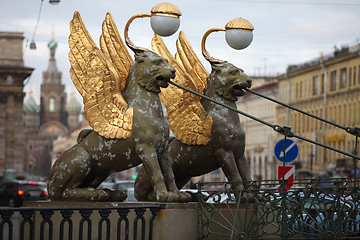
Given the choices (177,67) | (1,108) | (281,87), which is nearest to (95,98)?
(177,67)

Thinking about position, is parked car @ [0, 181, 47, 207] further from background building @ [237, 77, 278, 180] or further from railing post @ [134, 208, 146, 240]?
background building @ [237, 77, 278, 180]

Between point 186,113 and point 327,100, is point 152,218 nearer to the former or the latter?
point 186,113

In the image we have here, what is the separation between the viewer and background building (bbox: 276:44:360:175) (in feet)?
255

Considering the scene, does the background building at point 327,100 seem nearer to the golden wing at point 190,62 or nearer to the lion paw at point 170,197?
the golden wing at point 190,62

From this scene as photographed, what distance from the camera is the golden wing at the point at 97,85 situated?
489 inches

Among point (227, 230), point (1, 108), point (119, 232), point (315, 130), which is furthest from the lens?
point (315, 130)

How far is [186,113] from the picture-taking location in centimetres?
1353

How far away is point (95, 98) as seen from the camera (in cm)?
1264

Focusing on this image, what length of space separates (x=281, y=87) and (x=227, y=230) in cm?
8644

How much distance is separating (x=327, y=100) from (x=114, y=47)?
73.0 metres

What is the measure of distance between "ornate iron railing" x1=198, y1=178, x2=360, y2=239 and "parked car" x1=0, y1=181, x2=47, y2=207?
25.2 metres

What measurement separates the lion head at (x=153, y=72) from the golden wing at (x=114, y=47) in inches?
8.8

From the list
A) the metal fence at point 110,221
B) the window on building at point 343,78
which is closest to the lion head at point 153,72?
the metal fence at point 110,221

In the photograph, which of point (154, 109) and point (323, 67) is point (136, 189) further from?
point (323, 67)
